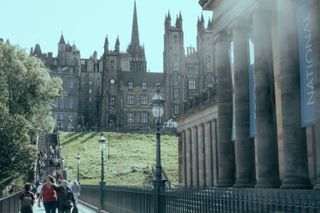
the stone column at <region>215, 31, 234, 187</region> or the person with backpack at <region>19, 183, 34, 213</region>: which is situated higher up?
the stone column at <region>215, 31, 234, 187</region>

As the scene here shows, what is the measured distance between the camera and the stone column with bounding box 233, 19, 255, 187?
73.2 ft

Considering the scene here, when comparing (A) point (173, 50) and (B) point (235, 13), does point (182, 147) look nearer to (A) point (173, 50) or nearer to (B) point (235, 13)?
(B) point (235, 13)

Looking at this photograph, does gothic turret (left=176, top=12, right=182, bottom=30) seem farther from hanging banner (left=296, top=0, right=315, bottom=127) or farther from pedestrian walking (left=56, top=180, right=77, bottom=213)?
hanging banner (left=296, top=0, right=315, bottom=127)

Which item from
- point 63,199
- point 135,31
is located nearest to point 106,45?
point 135,31

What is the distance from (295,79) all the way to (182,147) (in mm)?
33345

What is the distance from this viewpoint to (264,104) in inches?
784

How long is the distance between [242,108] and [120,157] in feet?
213

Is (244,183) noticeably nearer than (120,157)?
Yes

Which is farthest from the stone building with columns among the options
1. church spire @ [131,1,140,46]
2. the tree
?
church spire @ [131,1,140,46]

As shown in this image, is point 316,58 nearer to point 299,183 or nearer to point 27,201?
point 299,183

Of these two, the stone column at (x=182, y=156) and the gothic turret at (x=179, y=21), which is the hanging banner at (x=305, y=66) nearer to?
the stone column at (x=182, y=156)

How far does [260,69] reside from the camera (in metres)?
20.3

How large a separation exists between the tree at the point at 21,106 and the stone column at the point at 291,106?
31972mm

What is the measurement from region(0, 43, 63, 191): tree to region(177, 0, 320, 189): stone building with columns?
950 inches
